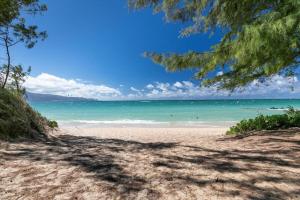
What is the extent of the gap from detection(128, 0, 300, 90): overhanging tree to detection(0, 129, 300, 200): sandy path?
176cm

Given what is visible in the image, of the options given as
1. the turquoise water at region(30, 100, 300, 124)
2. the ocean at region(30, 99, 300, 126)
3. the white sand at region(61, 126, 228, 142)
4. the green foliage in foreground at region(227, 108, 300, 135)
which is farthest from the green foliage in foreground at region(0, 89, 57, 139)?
→ the turquoise water at region(30, 100, 300, 124)

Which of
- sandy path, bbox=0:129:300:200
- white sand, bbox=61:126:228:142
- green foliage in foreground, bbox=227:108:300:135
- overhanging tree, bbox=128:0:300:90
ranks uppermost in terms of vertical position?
overhanging tree, bbox=128:0:300:90

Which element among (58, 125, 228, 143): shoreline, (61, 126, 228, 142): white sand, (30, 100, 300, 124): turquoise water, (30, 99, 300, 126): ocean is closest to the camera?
(58, 125, 228, 143): shoreline

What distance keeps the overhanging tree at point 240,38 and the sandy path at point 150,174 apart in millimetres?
1763

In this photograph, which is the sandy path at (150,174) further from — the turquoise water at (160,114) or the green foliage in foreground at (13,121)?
the turquoise water at (160,114)

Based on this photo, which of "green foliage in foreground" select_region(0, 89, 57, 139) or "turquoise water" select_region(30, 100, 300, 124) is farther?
"turquoise water" select_region(30, 100, 300, 124)

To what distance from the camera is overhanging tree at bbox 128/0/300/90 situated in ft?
12.5

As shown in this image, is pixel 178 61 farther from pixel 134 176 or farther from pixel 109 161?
pixel 134 176

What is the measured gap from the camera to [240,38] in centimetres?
429

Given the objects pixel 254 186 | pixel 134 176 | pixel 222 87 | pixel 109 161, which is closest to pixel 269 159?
pixel 254 186

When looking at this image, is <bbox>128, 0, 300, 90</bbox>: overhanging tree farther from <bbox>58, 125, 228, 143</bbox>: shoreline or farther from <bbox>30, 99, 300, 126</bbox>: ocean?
<bbox>30, 99, 300, 126</bbox>: ocean

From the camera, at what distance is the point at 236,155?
4.87m

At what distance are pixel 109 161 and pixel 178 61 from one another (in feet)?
9.56

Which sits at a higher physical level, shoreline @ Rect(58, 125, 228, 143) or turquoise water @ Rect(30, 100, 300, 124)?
turquoise water @ Rect(30, 100, 300, 124)
